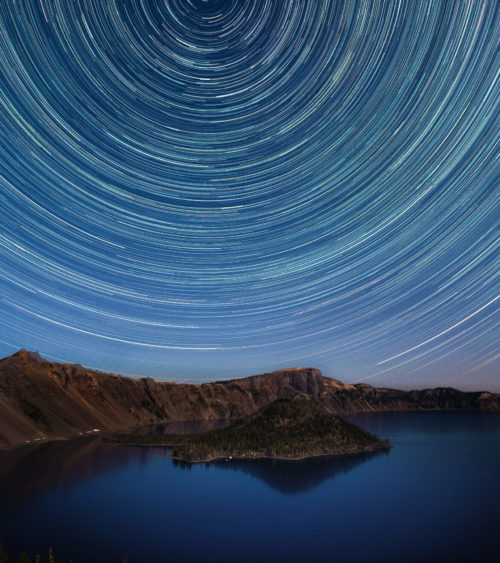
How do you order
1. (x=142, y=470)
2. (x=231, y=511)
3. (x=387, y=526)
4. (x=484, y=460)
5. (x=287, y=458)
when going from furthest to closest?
(x=484, y=460), (x=287, y=458), (x=142, y=470), (x=231, y=511), (x=387, y=526)

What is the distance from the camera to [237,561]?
201 feet

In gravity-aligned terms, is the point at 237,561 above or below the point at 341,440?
below

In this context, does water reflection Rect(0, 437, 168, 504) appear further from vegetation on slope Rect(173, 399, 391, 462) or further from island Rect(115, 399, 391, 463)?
vegetation on slope Rect(173, 399, 391, 462)

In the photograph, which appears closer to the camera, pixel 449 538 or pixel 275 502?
pixel 449 538

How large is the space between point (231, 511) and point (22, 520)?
1578 inches

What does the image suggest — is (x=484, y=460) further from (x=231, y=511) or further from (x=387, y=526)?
(x=231, y=511)

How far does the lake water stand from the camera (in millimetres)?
65500

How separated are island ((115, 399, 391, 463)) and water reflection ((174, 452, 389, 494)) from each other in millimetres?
6233

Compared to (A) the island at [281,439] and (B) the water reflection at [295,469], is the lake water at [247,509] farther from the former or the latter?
(A) the island at [281,439]

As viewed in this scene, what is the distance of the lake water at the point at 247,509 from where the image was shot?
65.5 meters

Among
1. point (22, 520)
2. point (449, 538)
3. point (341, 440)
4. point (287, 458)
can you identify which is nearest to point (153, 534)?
point (22, 520)

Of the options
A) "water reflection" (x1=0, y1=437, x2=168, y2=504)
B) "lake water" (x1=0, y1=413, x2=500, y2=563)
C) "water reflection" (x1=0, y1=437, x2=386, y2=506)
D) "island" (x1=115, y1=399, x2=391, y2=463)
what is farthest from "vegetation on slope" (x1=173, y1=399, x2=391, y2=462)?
"water reflection" (x1=0, y1=437, x2=168, y2=504)

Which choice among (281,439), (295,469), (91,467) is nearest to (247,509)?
(295,469)

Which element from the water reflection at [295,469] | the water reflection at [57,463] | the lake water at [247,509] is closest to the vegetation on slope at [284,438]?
the water reflection at [295,469]
